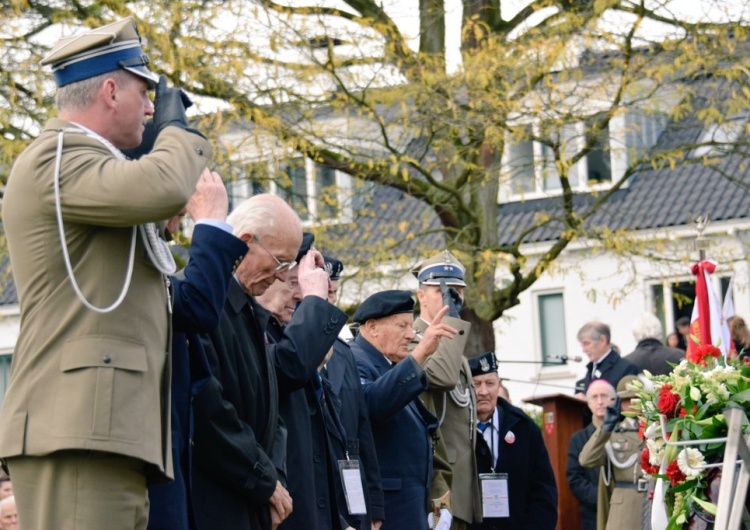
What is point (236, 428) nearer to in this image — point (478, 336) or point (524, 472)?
point (524, 472)

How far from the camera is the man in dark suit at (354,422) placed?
268 inches

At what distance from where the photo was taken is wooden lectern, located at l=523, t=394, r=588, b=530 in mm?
12836

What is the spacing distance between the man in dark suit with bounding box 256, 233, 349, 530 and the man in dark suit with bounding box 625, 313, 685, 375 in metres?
7.26

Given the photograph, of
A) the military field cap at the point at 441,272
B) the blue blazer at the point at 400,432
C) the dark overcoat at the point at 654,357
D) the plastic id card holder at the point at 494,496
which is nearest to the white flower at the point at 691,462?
the blue blazer at the point at 400,432

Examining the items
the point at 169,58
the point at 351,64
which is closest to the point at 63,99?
the point at 169,58

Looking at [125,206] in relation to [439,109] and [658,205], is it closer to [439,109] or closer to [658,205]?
[439,109]

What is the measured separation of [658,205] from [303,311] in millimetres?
23483

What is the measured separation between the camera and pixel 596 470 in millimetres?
12133

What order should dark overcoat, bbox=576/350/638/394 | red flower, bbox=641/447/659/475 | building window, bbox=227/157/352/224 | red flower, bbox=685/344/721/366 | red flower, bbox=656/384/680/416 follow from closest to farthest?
red flower, bbox=656/384/680/416 < red flower, bbox=641/447/659/475 < red flower, bbox=685/344/721/366 < dark overcoat, bbox=576/350/638/394 < building window, bbox=227/157/352/224

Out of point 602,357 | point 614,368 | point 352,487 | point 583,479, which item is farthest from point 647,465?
point 602,357

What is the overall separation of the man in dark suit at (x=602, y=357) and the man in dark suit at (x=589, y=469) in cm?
79

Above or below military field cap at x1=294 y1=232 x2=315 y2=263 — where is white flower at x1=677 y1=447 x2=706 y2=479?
below

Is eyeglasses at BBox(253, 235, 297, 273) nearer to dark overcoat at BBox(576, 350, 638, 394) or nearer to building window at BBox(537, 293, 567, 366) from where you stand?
dark overcoat at BBox(576, 350, 638, 394)

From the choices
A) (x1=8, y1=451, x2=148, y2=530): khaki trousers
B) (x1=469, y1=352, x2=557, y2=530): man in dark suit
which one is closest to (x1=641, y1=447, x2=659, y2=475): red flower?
(x1=469, y1=352, x2=557, y2=530): man in dark suit
